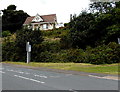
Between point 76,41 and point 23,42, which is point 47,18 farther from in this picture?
point 23,42

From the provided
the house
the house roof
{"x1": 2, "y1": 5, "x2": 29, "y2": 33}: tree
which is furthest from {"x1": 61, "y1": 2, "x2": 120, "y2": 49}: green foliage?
{"x1": 2, "y1": 5, "x2": 29, "y2": 33}: tree

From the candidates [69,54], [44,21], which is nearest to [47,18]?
[44,21]

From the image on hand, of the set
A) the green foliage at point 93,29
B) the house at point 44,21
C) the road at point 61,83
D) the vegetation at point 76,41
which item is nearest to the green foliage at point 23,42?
the vegetation at point 76,41

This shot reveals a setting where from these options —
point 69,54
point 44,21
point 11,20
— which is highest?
point 11,20

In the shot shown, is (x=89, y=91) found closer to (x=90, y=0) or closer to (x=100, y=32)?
(x=100, y=32)

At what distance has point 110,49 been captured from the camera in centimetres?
2986

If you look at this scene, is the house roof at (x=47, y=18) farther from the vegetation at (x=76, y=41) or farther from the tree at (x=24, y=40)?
the tree at (x=24, y=40)

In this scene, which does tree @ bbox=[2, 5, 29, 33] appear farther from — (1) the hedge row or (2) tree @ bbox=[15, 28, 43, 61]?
(2) tree @ bbox=[15, 28, 43, 61]

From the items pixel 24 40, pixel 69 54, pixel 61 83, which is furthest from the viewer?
pixel 24 40

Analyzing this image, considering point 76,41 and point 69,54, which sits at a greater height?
point 76,41

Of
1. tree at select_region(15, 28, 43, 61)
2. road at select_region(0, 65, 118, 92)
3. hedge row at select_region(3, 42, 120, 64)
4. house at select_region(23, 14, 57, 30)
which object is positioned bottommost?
road at select_region(0, 65, 118, 92)

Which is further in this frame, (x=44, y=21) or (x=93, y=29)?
(x=44, y=21)

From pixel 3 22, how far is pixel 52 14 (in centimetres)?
1595

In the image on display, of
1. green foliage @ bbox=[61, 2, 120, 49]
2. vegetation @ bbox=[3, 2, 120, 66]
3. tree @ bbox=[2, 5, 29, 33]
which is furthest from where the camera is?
tree @ bbox=[2, 5, 29, 33]
